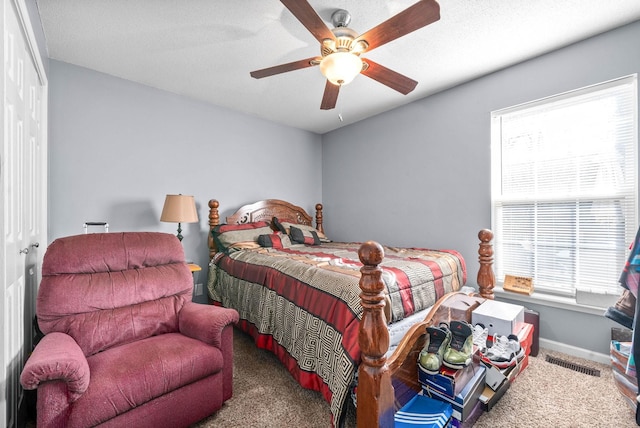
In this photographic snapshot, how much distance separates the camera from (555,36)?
7.54ft

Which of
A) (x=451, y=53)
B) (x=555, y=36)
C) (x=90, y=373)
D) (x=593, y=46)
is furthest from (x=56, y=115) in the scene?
(x=593, y=46)

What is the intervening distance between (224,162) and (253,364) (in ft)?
8.03

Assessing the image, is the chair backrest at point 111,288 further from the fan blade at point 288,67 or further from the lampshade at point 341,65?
the lampshade at point 341,65

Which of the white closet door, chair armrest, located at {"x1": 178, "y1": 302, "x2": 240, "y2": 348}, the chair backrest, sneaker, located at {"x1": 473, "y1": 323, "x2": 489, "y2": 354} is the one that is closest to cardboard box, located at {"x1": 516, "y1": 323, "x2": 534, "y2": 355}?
sneaker, located at {"x1": 473, "y1": 323, "x2": 489, "y2": 354}

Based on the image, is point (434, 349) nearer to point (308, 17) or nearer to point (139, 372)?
point (139, 372)

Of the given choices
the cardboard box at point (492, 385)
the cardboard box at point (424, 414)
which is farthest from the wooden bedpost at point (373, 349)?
the cardboard box at point (492, 385)

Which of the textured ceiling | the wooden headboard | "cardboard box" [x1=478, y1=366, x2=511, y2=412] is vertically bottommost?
"cardboard box" [x1=478, y1=366, x2=511, y2=412]

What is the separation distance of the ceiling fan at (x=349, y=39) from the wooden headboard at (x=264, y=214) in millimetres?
1909

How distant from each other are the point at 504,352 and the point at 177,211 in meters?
2.94

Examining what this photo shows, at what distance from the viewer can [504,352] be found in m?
1.78

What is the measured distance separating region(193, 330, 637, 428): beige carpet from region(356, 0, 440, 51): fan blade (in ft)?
7.40

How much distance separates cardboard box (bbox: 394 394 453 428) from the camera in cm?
136

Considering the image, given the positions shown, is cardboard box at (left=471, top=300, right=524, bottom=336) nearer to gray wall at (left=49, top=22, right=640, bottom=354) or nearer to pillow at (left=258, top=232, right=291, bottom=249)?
gray wall at (left=49, top=22, right=640, bottom=354)

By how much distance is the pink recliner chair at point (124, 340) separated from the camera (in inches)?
47.8
